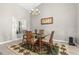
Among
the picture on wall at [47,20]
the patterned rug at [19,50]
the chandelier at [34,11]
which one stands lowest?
the patterned rug at [19,50]

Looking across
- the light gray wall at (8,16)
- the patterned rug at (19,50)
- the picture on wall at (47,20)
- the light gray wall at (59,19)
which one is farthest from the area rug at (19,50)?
the picture on wall at (47,20)

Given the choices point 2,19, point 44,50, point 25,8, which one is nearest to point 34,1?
point 25,8

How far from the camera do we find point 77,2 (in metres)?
1.88

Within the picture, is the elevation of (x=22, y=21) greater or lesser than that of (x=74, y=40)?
greater

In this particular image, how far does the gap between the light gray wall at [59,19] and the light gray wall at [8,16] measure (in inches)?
6.3

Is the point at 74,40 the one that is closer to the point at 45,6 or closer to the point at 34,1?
the point at 45,6

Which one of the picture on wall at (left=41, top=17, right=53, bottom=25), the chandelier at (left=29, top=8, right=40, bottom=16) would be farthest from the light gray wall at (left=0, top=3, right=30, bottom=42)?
the picture on wall at (left=41, top=17, right=53, bottom=25)

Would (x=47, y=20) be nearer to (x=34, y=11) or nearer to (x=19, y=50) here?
(x=34, y=11)

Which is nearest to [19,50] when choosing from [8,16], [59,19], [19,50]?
[19,50]

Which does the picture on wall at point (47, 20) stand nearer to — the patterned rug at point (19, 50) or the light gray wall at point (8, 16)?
the light gray wall at point (8, 16)

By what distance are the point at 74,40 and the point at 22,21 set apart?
2.82 feet

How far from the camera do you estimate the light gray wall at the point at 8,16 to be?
1860 mm

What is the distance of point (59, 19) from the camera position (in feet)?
6.15

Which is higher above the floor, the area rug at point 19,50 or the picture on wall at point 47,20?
the picture on wall at point 47,20
